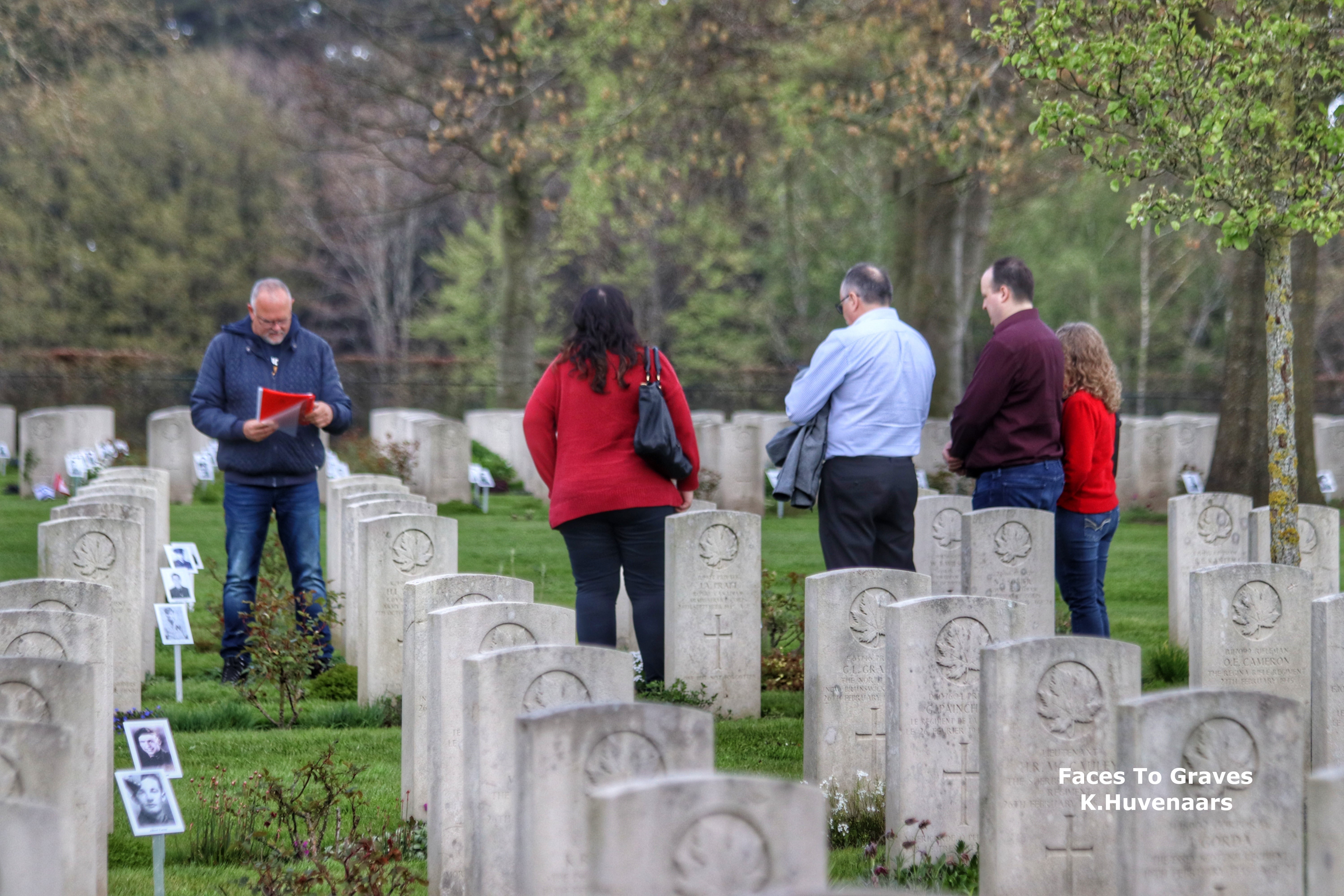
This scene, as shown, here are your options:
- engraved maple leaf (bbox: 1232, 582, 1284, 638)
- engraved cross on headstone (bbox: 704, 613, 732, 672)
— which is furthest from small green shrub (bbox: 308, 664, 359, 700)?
engraved maple leaf (bbox: 1232, 582, 1284, 638)

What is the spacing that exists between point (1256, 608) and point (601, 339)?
3.01 m

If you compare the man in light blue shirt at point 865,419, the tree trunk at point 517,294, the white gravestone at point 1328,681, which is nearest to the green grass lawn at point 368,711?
the man in light blue shirt at point 865,419

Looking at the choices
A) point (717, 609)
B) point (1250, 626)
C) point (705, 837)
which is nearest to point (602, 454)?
point (717, 609)

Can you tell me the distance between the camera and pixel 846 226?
31859mm

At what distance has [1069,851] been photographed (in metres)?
4.20

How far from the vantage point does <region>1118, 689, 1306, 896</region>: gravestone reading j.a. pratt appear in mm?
Answer: 3342

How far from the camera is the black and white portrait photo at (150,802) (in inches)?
152

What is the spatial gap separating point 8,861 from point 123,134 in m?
28.8

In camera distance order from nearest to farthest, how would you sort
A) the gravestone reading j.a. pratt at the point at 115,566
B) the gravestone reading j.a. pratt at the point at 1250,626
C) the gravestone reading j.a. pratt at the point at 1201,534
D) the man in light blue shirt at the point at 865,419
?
the gravestone reading j.a. pratt at the point at 1250,626 → the man in light blue shirt at the point at 865,419 → the gravestone reading j.a. pratt at the point at 115,566 → the gravestone reading j.a. pratt at the point at 1201,534

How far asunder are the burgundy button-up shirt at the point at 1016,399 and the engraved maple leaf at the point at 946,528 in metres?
1.85

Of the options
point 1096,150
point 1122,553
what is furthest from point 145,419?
point 1096,150

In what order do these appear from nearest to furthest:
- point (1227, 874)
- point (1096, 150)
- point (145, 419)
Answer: point (1227, 874) → point (1096, 150) → point (145, 419)

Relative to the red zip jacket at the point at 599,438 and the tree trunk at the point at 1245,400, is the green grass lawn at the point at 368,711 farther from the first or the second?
the red zip jacket at the point at 599,438

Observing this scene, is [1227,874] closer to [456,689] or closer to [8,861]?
[456,689]
